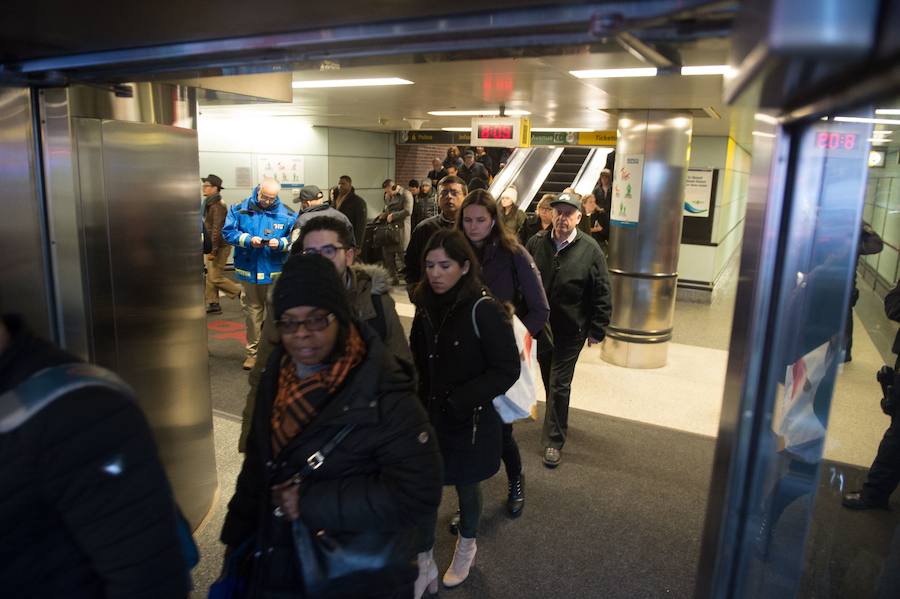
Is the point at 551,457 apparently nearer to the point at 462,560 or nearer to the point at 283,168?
the point at 462,560

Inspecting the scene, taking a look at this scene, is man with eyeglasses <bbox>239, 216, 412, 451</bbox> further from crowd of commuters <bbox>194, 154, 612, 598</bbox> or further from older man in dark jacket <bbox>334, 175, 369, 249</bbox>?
older man in dark jacket <bbox>334, 175, 369, 249</bbox>

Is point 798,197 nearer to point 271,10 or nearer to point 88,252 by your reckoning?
point 271,10

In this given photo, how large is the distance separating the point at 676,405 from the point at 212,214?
6278mm

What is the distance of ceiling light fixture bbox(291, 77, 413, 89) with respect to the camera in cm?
647

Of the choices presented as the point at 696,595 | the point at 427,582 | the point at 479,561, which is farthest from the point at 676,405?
the point at 696,595

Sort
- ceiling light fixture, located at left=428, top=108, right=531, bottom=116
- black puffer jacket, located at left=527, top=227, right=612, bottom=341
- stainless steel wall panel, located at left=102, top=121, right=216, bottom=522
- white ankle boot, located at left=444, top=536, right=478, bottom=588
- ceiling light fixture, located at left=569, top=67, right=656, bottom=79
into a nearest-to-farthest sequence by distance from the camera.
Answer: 1. stainless steel wall panel, located at left=102, top=121, right=216, bottom=522
2. white ankle boot, located at left=444, top=536, right=478, bottom=588
3. black puffer jacket, located at left=527, top=227, right=612, bottom=341
4. ceiling light fixture, located at left=569, top=67, right=656, bottom=79
5. ceiling light fixture, located at left=428, top=108, right=531, bottom=116

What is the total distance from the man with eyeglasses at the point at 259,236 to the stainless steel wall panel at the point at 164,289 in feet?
8.25

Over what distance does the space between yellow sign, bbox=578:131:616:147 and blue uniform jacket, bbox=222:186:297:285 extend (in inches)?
338

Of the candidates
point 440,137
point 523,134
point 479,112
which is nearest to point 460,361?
point 523,134

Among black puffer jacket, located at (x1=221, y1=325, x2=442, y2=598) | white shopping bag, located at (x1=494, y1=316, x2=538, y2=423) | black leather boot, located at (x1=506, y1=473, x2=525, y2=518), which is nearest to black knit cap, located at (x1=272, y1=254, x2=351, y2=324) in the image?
black puffer jacket, located at (x1=221, y1=325, x2=442, y2=598)

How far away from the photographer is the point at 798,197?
4.30 feet

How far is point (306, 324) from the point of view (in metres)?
1.79

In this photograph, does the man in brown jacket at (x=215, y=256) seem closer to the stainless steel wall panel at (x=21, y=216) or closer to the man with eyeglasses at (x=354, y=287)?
the stainless steel wall panel at (x=21, y=216)

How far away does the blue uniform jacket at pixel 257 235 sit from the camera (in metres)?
6.05
